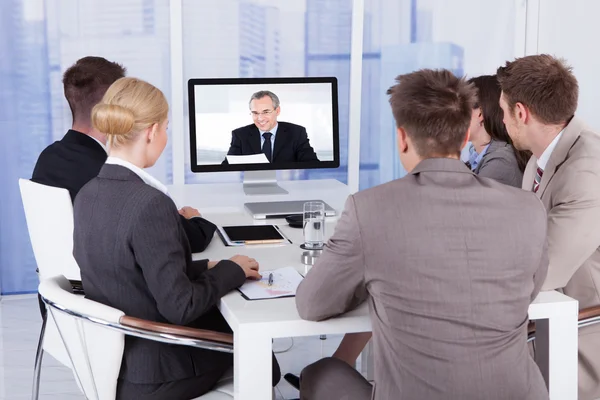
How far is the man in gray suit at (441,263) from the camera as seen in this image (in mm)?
1900

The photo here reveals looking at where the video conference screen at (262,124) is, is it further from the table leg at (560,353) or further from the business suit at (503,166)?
the table leg at (560,353)

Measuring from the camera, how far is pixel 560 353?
7.63ft

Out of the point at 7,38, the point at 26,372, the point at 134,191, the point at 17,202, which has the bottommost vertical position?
the point at 26,372

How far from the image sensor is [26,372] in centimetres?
394

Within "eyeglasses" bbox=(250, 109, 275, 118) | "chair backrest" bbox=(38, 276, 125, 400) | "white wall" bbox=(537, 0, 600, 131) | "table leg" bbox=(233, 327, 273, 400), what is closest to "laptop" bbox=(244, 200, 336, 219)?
"eyeglasses" bbox=(250, 109, 275, 118)

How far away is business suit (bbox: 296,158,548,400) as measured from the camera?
6.23ft

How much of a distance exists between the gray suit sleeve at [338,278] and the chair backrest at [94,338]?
49cm

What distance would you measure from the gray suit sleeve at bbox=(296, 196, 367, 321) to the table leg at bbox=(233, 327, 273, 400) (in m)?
0.13

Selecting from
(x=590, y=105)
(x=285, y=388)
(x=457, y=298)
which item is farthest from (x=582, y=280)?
(x=590, y=105)

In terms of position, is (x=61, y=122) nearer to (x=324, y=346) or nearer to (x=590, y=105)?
(x=324, y=346)

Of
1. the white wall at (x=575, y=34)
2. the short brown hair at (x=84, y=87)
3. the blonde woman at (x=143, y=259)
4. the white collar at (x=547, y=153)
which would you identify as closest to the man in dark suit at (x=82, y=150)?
the short brown hair at (x=84, y=87)

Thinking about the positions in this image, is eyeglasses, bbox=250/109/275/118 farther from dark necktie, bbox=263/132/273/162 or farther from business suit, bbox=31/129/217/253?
business suit, bbox=31/129/217/253

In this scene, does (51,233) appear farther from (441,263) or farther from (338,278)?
(441,263)

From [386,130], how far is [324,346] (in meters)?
1.70
